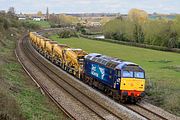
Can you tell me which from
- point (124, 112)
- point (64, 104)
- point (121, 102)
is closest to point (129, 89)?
point (121, 102)

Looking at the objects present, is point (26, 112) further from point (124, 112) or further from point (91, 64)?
point (91, 64)

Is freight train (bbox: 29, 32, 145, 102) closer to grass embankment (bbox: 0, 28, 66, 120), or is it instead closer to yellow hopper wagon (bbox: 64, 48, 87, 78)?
yellow hopper wagon (bbox: 64, 48, 87, 78)

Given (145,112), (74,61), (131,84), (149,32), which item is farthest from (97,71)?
(149,32)

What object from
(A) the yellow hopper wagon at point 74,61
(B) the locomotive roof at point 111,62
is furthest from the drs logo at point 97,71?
(A) the yellow hopper wagon at point 74,61

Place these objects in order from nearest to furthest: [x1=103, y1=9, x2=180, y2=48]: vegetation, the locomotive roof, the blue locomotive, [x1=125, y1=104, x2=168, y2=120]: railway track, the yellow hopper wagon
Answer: [x1=125, y1=104, x2=168, y2=120]: railway track, the blue locomotive, the locomotive roof, the yellow hopper wagon, [x1=103, y1=9, x2=180, y2=48]: vegetation

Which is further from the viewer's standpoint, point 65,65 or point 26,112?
point 65,65

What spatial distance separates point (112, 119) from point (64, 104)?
5363 mm

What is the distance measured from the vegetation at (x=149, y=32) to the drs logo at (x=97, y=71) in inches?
2667

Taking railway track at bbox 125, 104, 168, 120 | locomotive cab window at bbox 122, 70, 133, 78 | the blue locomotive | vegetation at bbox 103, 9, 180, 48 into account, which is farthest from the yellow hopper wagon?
vegetation at bbox 103, 9, 180, 48

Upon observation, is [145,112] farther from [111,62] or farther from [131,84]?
[111,62]

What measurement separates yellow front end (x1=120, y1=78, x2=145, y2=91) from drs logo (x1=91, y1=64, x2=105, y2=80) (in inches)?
141

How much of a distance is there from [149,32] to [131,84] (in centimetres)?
8801

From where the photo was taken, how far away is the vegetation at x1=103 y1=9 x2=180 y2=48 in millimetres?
104475

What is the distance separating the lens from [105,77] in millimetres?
30812
